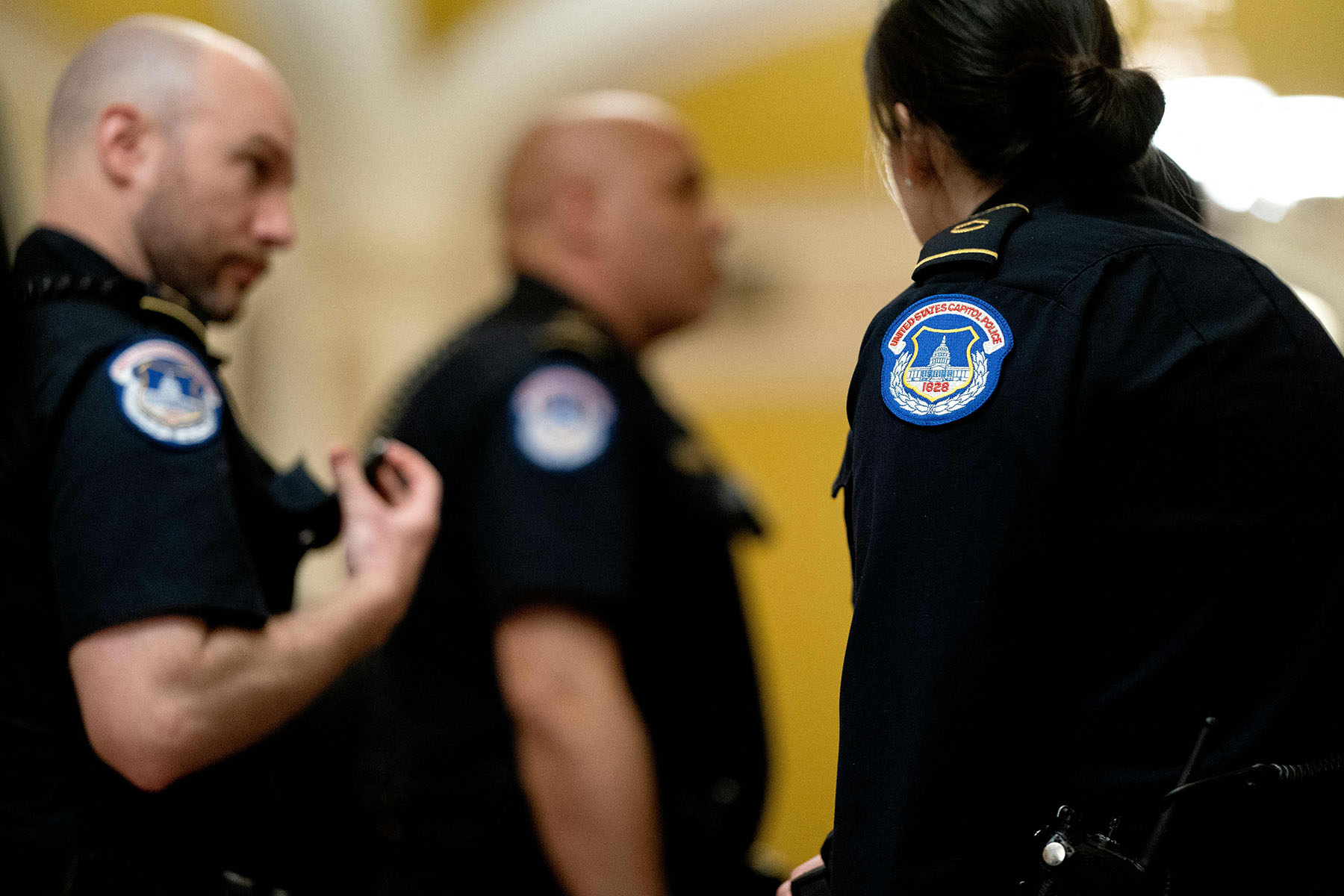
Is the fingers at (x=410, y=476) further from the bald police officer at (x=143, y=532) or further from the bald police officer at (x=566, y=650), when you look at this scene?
the bald police officer at (x=566, y=650)

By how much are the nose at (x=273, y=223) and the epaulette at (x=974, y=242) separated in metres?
0.69

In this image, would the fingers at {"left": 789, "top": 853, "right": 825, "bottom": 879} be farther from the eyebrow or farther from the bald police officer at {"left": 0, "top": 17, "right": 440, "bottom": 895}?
the eyebrow

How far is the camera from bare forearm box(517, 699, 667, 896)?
4.38 ft

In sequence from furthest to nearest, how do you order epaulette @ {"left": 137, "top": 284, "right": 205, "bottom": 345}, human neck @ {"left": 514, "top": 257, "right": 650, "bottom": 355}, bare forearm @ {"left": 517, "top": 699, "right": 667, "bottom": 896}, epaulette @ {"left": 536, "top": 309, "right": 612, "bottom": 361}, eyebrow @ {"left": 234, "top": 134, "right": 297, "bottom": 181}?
human neck @ {"left": 514, "top": 257, "right": 650, "bottom": 355}
epaulette @ {"left": 536, "top": 309, "right": 612, "bottom": 361}
bare forearm @ {"left": 517, "top": 699, "right": 667, "bottom": 896}
eyebrow @ {"left": 234, "top": 134, "right": 297, "bottom": 181}
epaulette @ {"left": 137, "top": 284, "right": 205, "bottom": 345}

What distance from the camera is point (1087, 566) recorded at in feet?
2.32

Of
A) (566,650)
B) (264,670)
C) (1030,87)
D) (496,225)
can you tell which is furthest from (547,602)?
(496,225)

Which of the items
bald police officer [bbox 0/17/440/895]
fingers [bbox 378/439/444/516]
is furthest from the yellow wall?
bald police officer [bbox 0/17/440/895]

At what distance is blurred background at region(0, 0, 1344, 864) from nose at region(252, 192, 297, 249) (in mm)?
2176

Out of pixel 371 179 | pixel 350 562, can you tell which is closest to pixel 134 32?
pixel 350 562

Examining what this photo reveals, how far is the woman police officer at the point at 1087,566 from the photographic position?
68 centimetres

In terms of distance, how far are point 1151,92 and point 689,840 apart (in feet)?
3.21

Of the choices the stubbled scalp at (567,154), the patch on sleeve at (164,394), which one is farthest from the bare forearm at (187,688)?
the stubbled scalp at (567,154)

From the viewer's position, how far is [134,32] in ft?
3.82

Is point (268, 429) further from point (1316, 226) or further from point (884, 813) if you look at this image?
point (884, 813)
